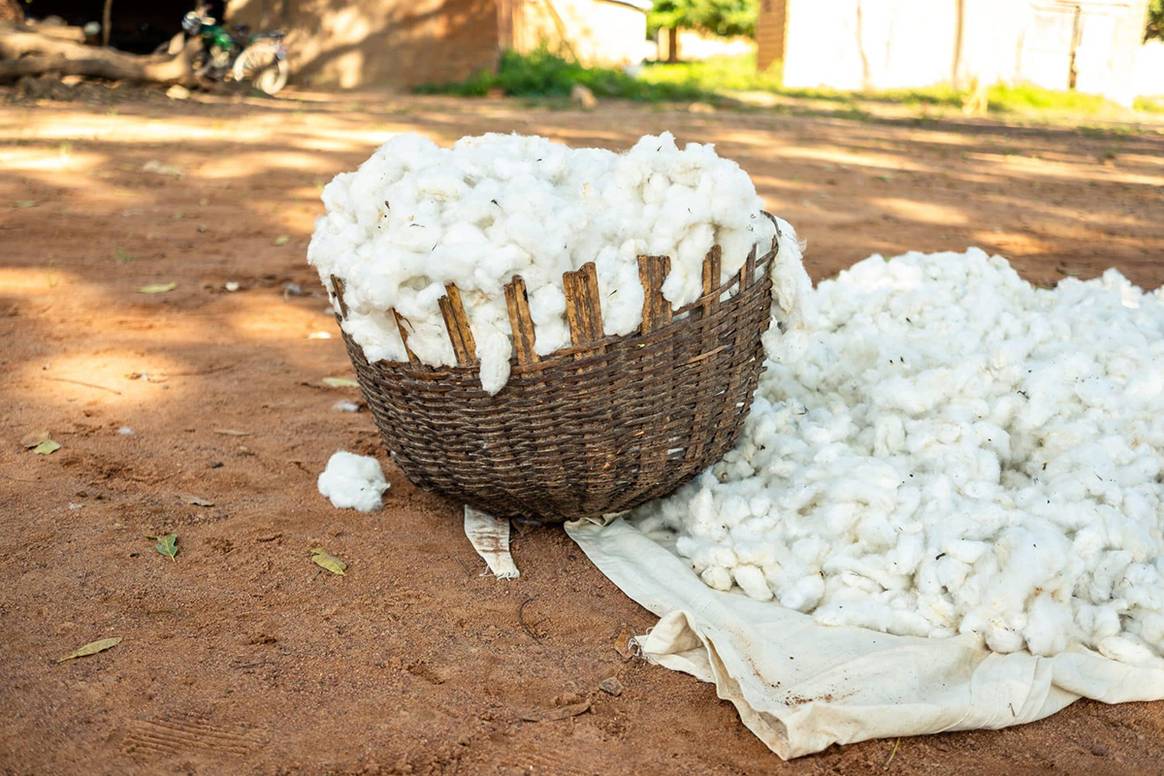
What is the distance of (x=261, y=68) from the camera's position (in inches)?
449

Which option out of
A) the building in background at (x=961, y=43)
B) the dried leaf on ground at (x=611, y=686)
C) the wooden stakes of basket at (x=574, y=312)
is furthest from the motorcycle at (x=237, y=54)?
the dried leaf on ground at (x=611, y=686)

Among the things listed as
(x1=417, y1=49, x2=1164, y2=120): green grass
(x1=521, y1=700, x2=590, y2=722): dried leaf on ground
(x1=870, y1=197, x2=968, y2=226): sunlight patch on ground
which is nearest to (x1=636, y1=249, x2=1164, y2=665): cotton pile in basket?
(x1=521, y1=700, x2=590, y2=722): dried leaf on ground

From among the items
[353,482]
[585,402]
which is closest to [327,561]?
[353,482]

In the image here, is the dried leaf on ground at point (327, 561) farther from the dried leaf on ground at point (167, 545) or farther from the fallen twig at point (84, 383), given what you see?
the fallen twig at point (84, 383)

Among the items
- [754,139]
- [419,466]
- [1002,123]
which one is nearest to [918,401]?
[419,466]

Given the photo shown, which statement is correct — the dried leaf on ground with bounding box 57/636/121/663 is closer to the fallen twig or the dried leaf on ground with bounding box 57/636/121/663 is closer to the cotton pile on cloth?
the cotton pile on cloth

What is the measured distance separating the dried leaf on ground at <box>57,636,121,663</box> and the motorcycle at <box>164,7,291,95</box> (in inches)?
389

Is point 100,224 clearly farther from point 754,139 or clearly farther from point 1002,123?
point 1002,123

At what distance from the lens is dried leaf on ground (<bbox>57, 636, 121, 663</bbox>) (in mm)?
2088

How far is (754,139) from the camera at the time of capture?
27.9 ft

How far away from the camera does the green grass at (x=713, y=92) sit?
1267 cm

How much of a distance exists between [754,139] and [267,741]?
7406 mm

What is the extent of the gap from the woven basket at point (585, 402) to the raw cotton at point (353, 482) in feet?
0.82

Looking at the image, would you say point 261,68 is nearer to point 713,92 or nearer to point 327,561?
point 713,92
